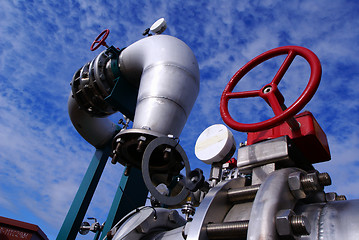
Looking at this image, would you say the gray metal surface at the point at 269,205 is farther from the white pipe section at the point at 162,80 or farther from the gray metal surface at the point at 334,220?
the white pipe section at the point at 162,80

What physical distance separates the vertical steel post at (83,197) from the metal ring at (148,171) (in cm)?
225

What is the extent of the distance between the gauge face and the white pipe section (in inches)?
18.1

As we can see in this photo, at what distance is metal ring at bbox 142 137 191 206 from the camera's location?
177cm

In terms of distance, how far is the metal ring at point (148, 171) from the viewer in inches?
69.6

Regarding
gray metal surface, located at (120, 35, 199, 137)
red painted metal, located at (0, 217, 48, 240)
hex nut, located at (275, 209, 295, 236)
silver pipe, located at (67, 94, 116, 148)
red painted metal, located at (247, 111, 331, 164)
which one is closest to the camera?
hex nut, located at (275, 209, 295, 236)

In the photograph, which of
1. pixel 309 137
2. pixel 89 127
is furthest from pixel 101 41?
pixel 309 137

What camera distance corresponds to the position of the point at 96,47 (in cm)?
359

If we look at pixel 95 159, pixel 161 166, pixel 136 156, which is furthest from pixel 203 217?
pixel 95 159

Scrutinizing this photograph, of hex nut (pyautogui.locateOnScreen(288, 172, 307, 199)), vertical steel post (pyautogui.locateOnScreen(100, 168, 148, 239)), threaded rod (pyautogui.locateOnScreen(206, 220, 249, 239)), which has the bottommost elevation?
threaded rod (pyautogui.locateOnScreen(206, 220, 249, 239))

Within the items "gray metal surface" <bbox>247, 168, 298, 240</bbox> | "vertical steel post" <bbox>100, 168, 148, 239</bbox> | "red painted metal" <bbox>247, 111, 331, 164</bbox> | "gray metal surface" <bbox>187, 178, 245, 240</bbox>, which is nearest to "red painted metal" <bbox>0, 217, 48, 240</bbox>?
"vertical steel post" <bbox>100, 168, 148, 239</bbox>

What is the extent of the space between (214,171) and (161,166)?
24.2 inches

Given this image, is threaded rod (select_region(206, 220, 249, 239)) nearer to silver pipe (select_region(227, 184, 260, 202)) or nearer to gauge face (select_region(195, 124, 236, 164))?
silver pipe (select_region(227, 184, 260, 202))

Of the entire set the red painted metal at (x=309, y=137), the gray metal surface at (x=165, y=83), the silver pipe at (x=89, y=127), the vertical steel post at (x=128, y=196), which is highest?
the silver pipe at (x=89, y=127)

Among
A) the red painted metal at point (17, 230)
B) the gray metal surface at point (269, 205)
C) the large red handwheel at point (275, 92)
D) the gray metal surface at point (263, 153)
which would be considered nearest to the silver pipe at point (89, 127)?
the red painted metal at point (17, 230)
